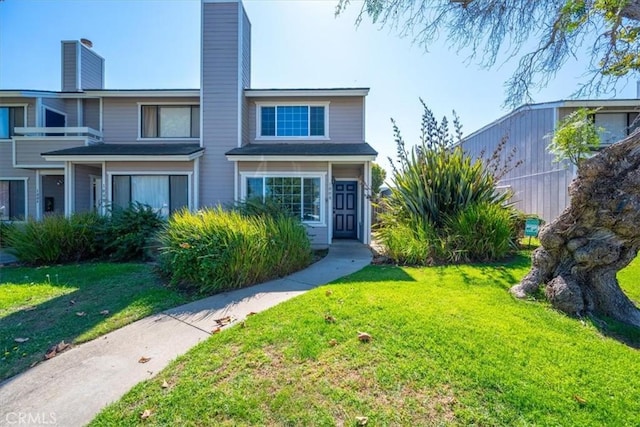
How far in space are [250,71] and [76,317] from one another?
1199 centimetres

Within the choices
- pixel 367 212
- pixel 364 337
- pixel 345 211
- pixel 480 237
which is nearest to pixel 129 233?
pixel 367 212

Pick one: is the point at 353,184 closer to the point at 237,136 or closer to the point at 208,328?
the point at 237,136

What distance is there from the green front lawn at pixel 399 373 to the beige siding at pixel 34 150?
13.6 meters

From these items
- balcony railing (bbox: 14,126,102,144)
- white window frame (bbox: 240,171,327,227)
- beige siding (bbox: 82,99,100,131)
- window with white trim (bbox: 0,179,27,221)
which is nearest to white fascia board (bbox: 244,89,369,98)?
white window frame (bbox: 240,171,327,227)

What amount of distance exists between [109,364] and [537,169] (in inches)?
679

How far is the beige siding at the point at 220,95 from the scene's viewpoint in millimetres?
12188

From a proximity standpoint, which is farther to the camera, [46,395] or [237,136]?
[237,136]

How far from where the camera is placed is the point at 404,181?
9258 millimetres

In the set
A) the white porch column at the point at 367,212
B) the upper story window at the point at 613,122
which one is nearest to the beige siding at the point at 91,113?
the white porch column at the point at 367,212

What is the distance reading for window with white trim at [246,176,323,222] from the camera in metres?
11.6

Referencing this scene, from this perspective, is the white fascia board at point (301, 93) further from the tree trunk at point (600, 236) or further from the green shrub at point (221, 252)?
the tree trunk at point (600, 236)

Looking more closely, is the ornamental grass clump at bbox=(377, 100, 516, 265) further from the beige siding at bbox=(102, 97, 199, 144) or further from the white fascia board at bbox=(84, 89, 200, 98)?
the beige siding at bbox=(102, 97, 199, 144)

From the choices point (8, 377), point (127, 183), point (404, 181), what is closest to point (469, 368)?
point (8, 377)

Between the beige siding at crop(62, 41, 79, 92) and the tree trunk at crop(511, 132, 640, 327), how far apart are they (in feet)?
65.4
